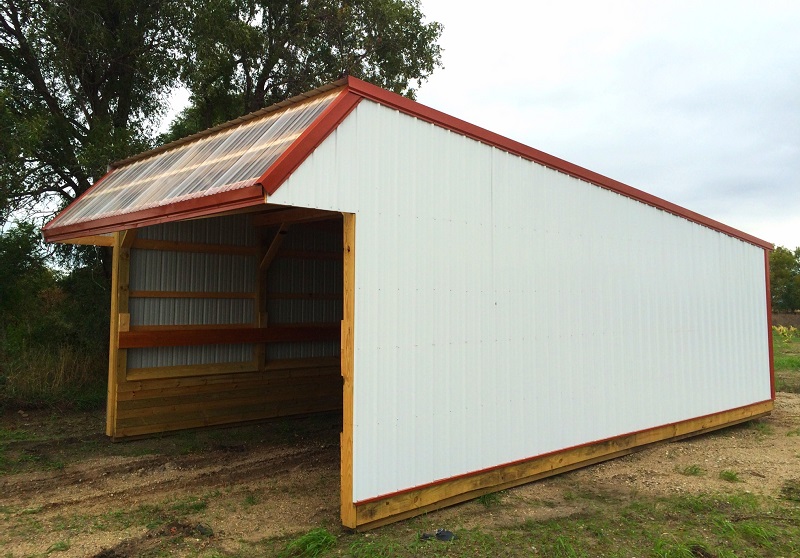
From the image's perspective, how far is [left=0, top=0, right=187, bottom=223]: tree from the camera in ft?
34.2

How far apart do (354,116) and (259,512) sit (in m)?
3.32

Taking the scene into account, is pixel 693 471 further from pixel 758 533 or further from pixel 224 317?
pixel 224 317

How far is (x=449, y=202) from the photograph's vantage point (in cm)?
541

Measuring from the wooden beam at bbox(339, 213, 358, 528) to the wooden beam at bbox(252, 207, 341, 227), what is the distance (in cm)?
139

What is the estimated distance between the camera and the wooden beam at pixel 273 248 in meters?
8.17

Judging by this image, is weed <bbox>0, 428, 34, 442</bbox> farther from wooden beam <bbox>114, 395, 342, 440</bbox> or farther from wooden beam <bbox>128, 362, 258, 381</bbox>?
wooden beam <bbox>128, 362, 258, 381</bbox>

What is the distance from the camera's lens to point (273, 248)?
8430 mm

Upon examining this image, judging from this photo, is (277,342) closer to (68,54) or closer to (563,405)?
(563,405)

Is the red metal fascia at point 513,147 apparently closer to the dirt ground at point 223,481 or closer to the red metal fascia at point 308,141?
the red metal fascia at point 308,141

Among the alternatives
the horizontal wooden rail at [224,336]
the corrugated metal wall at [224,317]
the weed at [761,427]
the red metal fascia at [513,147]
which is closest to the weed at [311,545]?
the red metal fascia at [513,147]

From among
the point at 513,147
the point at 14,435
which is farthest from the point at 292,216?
the point at 14,435

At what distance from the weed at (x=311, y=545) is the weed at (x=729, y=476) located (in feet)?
14.2

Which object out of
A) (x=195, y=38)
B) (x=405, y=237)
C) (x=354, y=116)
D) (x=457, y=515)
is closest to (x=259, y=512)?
(x=457, y=515)

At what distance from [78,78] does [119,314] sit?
6.44 metres
